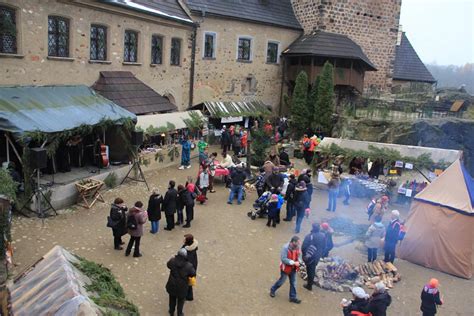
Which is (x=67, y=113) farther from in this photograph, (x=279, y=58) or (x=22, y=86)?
(x=279, y=58)

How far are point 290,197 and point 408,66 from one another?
23.4 meters

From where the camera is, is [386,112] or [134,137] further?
[386,112]

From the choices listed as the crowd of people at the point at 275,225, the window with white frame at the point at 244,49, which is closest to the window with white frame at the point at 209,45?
the window with white frame at the point at 244,49

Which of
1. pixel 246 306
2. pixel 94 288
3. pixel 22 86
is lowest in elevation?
pixel 246 306

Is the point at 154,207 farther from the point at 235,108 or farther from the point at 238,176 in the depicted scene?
the point at 235,108

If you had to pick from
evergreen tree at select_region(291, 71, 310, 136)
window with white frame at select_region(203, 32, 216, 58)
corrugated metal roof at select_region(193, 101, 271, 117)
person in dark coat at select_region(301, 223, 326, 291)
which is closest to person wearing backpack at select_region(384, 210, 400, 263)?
person in dark coat at select_region(301, 223, 326, 291)

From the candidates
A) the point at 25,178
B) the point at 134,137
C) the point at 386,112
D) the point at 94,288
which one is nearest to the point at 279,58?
the point at 386,112

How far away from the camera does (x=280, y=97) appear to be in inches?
1107

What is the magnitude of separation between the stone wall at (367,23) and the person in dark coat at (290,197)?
16.6 m

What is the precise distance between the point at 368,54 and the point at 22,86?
21.1 m

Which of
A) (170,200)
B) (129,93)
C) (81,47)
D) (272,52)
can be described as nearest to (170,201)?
(170,200)

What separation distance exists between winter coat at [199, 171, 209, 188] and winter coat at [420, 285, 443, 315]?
7588mm

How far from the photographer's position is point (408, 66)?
106 ft

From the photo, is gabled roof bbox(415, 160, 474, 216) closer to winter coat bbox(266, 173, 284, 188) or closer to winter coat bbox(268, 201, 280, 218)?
winter coat bbox(268, 201, 280, 218)
